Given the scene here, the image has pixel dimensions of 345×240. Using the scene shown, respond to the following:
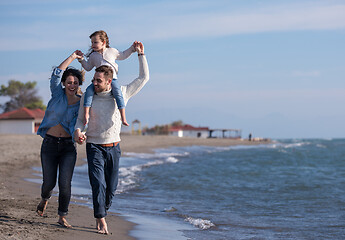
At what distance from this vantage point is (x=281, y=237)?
235 inches

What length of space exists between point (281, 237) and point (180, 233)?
1.40m

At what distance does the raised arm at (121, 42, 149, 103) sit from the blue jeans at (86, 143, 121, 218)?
60cm

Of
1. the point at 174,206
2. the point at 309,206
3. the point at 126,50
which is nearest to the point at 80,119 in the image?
the point at 126,50

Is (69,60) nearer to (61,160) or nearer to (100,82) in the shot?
(100,82)

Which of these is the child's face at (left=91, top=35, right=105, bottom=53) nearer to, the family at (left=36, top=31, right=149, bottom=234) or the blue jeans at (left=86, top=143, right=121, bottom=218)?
the family at (left=36, top=31, right=149, bottom=234)

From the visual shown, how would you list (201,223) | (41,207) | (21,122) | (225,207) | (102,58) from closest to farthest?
(102,58) → (41,207) → (201,223) → (225,207) → (21,122)

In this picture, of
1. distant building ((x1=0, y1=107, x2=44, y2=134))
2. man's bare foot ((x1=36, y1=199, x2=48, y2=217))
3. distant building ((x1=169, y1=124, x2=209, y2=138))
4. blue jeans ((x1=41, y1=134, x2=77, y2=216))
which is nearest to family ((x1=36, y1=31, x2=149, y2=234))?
blue jeans ((x1=41, y1=134, x2=77, y2=216))

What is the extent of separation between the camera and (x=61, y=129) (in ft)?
15.9

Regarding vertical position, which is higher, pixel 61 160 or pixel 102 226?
pixel 61 160

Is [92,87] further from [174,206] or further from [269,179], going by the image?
[269,179]

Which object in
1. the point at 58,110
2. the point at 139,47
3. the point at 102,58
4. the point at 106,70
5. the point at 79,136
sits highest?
the point at 139,47

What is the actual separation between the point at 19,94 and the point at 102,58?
6647 cm

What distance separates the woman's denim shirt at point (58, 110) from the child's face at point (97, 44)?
47 cm

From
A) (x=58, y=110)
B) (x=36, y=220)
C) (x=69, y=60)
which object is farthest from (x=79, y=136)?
(x=36, y=220)
